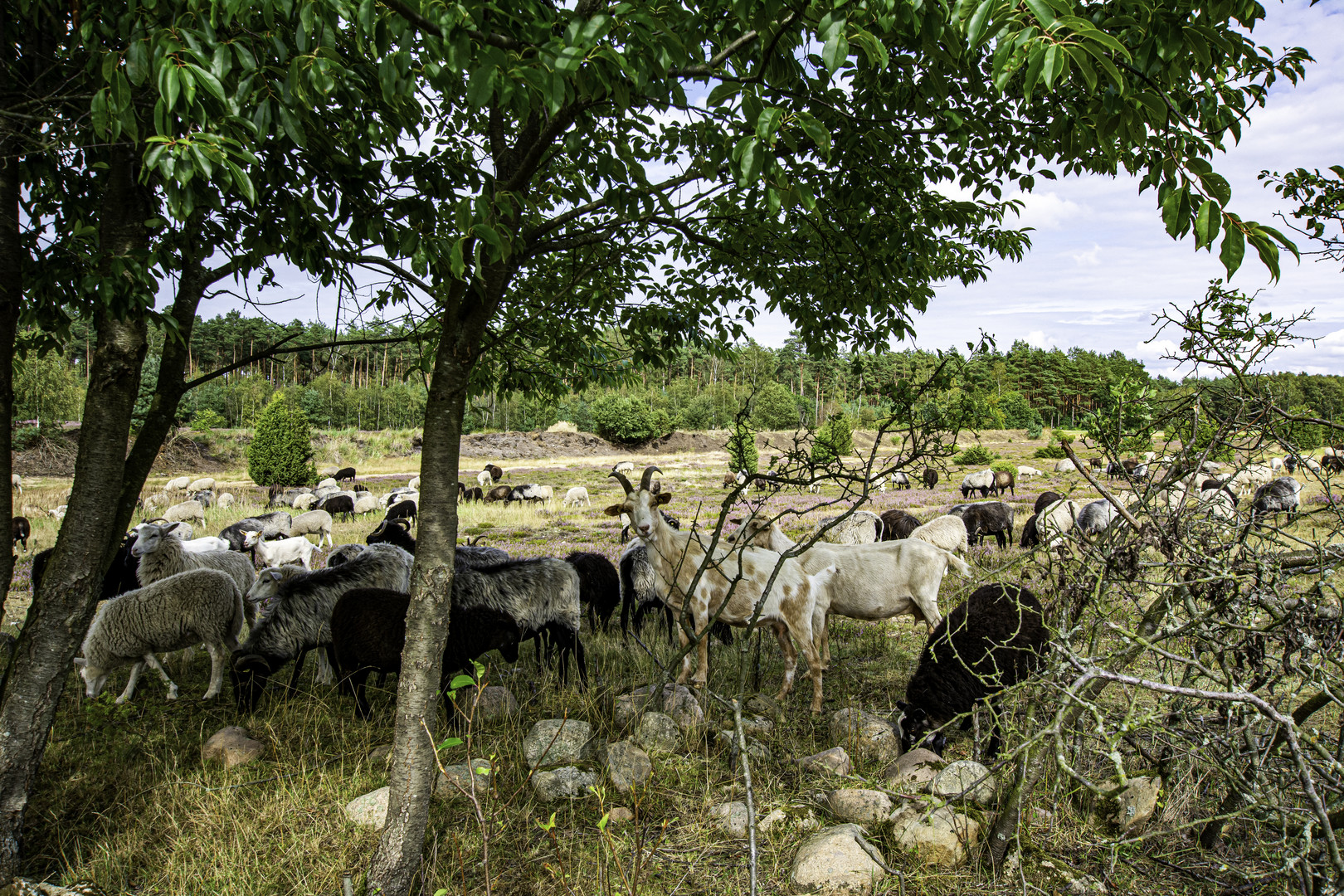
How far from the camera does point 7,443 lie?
13.1 feet

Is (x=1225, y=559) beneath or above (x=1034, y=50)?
beneath

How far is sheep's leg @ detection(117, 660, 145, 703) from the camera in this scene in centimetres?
590

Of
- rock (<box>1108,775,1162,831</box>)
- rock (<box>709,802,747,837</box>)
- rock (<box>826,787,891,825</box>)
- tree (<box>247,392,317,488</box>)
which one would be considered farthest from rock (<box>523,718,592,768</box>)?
tree (<box>247,392,317,488</box>)

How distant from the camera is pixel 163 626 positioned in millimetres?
5891

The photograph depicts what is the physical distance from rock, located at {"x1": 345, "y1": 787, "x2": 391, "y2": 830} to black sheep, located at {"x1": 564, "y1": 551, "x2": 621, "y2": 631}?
4410 millimetres

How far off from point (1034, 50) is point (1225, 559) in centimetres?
248

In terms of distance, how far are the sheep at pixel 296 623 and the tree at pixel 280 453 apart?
27.8 meters

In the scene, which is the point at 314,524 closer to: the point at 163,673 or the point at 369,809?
the point at 163,673

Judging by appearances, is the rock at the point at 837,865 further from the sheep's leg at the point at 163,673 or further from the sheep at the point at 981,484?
the sheep at the point at 981,484

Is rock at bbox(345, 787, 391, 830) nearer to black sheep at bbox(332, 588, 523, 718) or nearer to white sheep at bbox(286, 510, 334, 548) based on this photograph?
black sheep at bbox(332, 588, 523, 718)

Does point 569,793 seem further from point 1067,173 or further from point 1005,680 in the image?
point 1067,173

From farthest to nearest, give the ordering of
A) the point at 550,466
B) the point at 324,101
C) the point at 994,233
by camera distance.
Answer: the point at 550,466 < the point at 994,233 < the point at 324,101

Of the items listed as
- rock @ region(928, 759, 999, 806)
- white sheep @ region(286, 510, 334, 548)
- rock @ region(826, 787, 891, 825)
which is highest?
rock @ region(928, 759, 999, 806)

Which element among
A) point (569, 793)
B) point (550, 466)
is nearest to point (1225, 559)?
point (569, 793)
